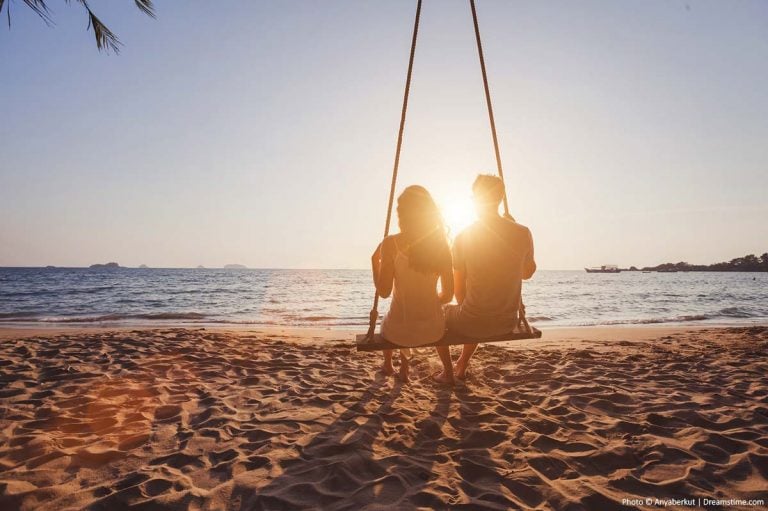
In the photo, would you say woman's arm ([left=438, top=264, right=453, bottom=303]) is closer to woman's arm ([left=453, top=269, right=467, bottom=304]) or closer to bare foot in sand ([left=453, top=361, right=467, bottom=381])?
woman's arm ([left=453, top=269, right=467, bottom=304])

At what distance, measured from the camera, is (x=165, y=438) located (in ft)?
8.93

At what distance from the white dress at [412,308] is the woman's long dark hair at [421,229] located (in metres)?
0.09

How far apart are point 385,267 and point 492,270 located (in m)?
0.93

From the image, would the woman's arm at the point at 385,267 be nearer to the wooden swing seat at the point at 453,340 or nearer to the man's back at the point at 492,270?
the wooden swing seat at the point at 453,340

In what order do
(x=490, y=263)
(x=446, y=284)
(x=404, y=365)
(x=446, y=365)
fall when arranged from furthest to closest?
(x=404, y=365), (x=446, y=365), (x=446, y=284), (x=490, y=263)

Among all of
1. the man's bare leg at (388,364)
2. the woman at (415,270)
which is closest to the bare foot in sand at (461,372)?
the man's bare leg at (388,364)

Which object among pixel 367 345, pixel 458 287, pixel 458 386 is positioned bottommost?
pixel 458 386

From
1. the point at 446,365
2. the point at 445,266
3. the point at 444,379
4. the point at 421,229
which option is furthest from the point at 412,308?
the point at 444,379

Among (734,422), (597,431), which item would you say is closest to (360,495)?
(597,431)

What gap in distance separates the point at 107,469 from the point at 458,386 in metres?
2.89

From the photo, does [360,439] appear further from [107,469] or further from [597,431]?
[597,431]

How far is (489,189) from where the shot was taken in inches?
142

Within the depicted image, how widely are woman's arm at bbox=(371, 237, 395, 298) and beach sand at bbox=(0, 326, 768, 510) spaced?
1.00 meters

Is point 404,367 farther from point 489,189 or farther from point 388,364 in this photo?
point 489,189
